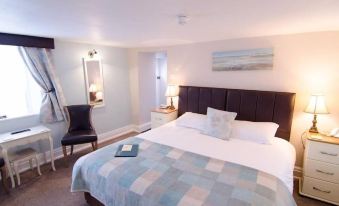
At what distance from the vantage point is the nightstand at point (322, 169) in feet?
6.90

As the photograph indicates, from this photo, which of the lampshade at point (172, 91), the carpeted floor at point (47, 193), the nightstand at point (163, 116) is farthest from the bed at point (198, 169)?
the lampshade at point (172, 91)

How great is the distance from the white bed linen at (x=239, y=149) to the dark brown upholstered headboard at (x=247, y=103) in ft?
1.13

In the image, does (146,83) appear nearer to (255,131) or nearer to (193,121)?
(193,121)

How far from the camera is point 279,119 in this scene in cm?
262

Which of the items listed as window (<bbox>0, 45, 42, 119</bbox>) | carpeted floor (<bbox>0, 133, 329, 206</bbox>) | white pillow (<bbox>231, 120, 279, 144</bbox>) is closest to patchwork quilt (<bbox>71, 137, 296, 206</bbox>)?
carpeted floor (<bbox>0, 133, 329, 206</bbox>)

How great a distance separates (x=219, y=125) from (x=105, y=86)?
2.65 metres

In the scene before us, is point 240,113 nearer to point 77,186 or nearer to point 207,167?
point 207,167

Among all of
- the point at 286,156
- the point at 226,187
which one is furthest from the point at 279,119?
the point at 226,187

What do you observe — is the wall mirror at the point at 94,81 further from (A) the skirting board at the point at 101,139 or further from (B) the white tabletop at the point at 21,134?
(B) the white tabletop at the point at 21,134

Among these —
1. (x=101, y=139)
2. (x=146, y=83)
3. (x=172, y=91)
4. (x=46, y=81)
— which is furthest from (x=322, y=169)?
(x=46, y=81)

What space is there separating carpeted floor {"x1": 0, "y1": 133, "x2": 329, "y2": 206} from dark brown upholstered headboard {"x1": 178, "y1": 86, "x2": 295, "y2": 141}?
97 centimetres

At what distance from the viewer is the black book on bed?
2.00 m

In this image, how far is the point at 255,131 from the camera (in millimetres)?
2418

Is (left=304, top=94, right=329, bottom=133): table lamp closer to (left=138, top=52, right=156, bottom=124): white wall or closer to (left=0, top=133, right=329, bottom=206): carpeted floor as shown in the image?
(left=0, top=133, right=329, bottom=206): carpeted floor
